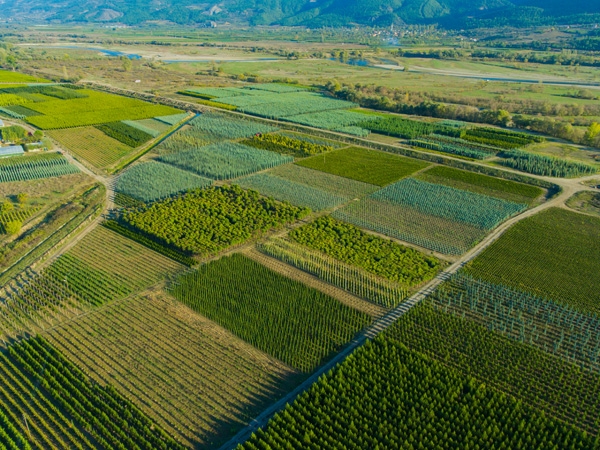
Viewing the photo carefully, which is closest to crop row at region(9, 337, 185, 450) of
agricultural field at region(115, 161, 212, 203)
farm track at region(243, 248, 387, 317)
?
farm track at region(243, 248, 387, 317)

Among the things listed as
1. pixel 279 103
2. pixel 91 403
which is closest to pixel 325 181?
pixel 91 403

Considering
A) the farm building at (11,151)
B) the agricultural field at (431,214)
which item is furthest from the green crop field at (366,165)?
the farm building at (11,151)

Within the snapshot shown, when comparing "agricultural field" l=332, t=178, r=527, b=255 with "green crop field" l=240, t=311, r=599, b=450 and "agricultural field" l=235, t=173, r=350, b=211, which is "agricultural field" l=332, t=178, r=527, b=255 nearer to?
"agricultural field" l=235, t=173, r=350, b=211

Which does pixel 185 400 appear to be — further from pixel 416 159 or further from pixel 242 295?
pixel 416 159

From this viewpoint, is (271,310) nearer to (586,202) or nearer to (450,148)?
(586,202)

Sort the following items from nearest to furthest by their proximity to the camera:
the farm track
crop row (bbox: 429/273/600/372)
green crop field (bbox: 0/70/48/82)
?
crop row (bbox: 429/273/600/372) → the farm track → green crop field (bbox: 0/70/48/82)
